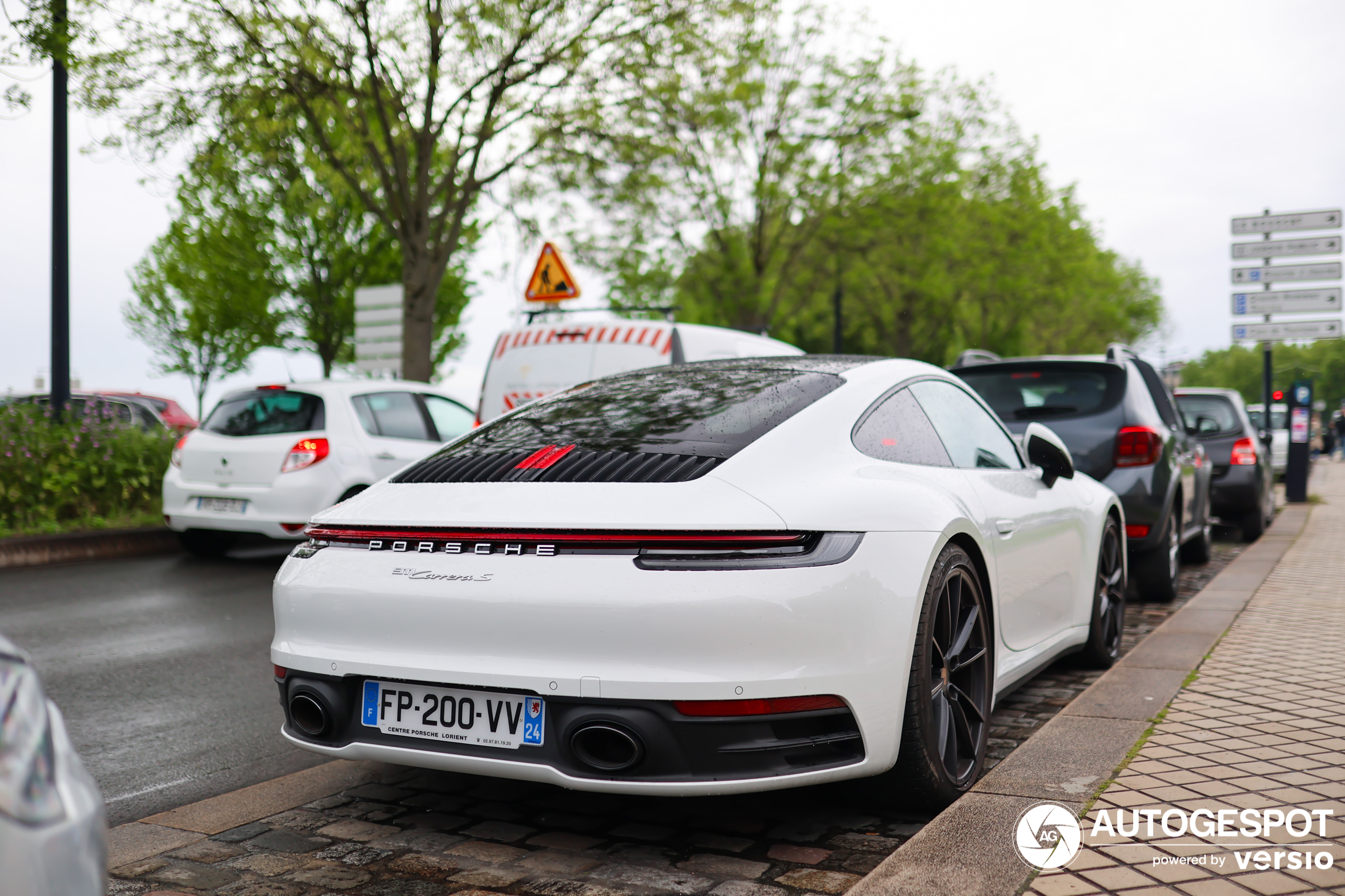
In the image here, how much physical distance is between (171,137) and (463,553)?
47.2 ft

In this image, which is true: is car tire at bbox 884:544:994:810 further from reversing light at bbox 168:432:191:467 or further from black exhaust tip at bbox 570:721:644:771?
reversing light at bbox 168:432:191:467

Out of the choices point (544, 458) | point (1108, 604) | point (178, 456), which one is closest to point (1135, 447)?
point (1108, 604)

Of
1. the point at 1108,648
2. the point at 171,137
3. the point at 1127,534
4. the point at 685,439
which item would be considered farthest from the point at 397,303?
the point at 685,439

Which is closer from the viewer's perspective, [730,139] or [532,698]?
[532,698]

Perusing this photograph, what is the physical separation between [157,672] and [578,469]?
11.5 ft

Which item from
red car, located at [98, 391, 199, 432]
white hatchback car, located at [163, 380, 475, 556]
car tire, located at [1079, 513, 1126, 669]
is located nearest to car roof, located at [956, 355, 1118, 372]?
car tire, located at [1079, 513, 1126, 669]

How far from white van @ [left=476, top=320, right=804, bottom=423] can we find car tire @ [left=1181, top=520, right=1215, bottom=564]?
13.1ft

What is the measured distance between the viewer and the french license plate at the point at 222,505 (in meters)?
9.73

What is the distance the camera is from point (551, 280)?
13.1 meters

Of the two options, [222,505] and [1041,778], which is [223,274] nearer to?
[222,505]

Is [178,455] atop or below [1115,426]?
below

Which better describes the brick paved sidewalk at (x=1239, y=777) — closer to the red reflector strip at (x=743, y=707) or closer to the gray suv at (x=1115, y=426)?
the red reflector strip at (x=743, y=707)

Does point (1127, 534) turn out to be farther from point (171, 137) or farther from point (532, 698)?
point (171, 137)

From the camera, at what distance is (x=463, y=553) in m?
3.11
